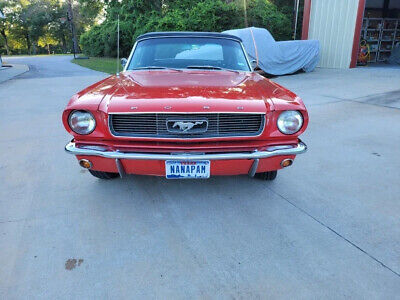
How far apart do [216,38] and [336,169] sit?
210cm

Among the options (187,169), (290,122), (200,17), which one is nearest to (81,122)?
(187,169)

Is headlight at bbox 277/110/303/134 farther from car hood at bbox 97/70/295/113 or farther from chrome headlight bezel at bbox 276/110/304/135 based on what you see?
car hood at bbox 97/70/295/113

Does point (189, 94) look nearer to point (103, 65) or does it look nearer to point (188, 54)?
point (188, 54)

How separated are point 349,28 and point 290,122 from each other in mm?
A: 11782

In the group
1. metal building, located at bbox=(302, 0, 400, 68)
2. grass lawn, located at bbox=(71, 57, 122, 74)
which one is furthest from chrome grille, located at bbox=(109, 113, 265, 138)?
grass lawn, located at bbox=(71, 57, 122, 74)

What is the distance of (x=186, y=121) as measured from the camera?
90.6 inches

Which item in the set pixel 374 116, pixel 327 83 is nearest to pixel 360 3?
pixel 327 83

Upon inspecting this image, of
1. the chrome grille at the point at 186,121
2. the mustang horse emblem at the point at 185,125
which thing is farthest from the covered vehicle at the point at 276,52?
the mustang horse emblem at the point at 185,125

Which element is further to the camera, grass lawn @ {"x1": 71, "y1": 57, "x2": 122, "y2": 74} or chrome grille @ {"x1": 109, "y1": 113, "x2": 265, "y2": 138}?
grass lawn @ {"x1": 71, "y1": 57, "x2": 122, "y2": 74}

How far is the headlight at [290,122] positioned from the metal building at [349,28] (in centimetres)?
1159

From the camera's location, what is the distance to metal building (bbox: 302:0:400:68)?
39.2ft

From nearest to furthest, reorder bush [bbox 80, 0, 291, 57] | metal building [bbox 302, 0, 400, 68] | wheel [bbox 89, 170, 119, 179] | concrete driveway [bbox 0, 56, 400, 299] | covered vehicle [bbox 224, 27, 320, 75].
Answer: concrete driveway [bbox 0, 56, 400, 299], wheel [bbox 89, 170, 119, 179], covered vehicle [bbox 224, 27, 320, 75], metal building [bbox 302, 0, 400, 68], bush [bbox 80, 0, 291, 57]

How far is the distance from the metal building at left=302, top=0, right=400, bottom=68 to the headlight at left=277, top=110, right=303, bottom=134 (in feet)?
38.0

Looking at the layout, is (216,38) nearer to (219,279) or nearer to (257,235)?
(257,235)
